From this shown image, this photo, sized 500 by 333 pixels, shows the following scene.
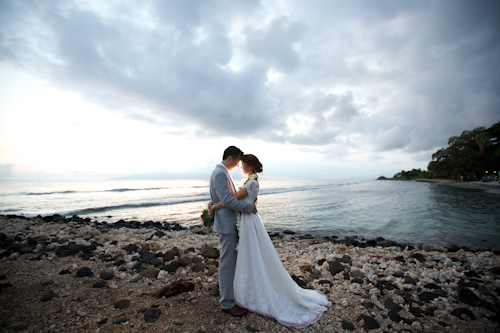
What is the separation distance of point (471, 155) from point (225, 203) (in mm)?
72234

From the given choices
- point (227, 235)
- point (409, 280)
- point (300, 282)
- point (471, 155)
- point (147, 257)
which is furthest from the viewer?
point (471, 155)

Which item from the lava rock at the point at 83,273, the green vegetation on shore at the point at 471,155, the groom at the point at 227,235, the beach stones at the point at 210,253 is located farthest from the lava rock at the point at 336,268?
the green vegetation on shore at the point at 471,155

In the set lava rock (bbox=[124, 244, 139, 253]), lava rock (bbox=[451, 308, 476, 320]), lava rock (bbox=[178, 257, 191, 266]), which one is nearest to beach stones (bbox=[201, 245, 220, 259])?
lava rock (bbox=[178, 257, 191, 266])

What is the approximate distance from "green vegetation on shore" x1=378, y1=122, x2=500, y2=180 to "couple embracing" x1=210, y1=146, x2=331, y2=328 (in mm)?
68843

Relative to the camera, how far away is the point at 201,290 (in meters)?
4.16

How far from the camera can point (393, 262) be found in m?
5.57

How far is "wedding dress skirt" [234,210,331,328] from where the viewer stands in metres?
3.25

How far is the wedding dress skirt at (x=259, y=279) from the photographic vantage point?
3.25 meters

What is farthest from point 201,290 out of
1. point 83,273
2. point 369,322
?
point 369,322

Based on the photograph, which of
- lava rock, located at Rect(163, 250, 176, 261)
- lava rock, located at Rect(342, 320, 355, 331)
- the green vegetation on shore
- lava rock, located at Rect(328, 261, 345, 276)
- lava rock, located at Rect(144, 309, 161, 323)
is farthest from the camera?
the green vegetation on shore

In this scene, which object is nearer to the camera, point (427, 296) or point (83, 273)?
point (427, 296)

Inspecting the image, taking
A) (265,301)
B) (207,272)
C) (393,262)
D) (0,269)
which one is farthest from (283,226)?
(0,269)

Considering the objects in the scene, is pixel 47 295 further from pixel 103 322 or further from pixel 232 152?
pixel 232 152

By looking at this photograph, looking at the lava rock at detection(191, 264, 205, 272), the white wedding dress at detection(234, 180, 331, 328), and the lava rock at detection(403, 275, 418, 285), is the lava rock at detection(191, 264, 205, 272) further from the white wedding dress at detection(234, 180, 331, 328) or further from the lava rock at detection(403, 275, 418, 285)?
the lava rock at detection(403, 275, 418, 285)
